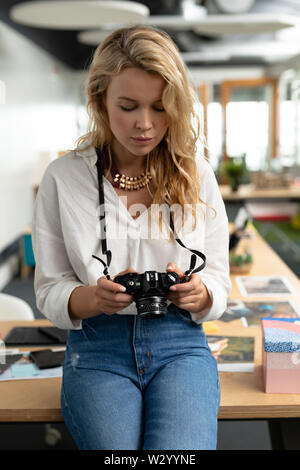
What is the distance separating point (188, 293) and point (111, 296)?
0.71 feet

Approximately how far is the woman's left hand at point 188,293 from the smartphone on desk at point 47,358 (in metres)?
0.56

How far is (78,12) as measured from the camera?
4.66 meters

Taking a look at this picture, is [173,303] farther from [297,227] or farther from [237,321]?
[297,227]

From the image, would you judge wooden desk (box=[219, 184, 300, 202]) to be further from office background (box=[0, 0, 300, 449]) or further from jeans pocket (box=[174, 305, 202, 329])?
jeans pocket (box=[174, 305, 202, 329])

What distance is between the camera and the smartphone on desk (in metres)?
1.82

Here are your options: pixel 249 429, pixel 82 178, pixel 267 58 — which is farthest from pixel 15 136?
pixel 267 58

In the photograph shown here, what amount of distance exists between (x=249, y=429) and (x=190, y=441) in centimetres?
180

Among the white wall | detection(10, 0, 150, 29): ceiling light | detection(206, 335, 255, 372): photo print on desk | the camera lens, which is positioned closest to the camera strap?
the camera lens

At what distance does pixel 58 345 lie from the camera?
202 cm

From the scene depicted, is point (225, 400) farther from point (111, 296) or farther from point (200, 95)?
point (200, 95)

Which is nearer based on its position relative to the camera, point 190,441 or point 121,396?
point 190,441

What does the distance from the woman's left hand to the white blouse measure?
2.3 inches

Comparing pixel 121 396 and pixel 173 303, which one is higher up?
pixel 173 303

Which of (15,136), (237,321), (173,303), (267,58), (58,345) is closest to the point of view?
(173,303)
